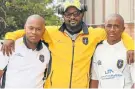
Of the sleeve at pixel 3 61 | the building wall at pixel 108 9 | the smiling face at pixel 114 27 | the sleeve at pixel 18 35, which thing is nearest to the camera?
the sleeve at pixel 3 61

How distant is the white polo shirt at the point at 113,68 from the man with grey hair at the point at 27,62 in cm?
66

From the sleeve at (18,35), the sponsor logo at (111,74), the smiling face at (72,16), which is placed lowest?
the sponsor logo at (111,74)

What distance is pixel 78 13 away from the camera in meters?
4.69

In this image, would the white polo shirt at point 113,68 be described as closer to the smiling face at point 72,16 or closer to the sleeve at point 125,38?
the sleeve at point 125,38

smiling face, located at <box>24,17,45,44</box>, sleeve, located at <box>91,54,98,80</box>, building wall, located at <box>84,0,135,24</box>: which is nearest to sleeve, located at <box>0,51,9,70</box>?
smiling face, located at <box>24,17,45,44</box>

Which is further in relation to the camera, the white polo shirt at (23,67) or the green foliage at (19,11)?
the green foliage at (19,11)

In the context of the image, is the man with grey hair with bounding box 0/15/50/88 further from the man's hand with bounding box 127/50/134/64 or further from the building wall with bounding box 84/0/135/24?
the building wall with bounding box 84/0/135/24

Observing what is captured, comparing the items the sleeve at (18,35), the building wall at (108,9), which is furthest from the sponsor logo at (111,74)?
the building wall at (108,9)

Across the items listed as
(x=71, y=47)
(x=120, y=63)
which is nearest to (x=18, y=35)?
(x=71, y=47)

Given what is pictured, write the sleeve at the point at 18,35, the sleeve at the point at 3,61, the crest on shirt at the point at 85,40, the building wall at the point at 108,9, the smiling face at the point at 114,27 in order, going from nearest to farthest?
the sleeve at the point at 3,61
the smiling face at the point at 114,27
the sleeve at the point at 18,35
the crest on shirt at the point at 85,40
the building wall at the point at 108,9

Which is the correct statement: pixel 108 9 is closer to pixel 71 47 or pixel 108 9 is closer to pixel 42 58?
pixel 71 47

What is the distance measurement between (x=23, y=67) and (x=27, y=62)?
0.08 meters

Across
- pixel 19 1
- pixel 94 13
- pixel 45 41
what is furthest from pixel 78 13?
pixel 19 1

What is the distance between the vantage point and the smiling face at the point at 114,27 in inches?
176
